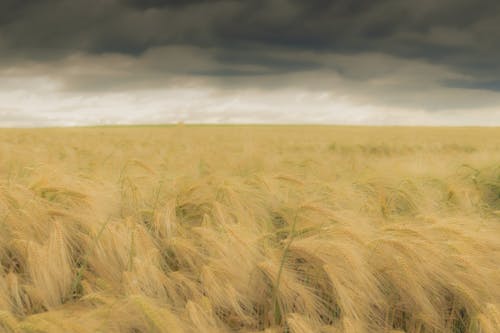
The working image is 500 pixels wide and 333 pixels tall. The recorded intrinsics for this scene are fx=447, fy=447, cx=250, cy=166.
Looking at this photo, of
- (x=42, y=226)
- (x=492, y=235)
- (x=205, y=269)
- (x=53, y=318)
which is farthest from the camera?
(x=42, y=226)

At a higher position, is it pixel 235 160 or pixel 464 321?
pixel 235 160

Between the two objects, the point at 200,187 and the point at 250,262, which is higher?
the point at 200,187

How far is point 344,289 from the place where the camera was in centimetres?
152

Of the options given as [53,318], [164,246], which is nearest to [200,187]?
[164,246]

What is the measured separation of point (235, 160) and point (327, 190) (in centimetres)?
211

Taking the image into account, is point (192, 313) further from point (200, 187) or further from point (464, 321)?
point (200, 187)

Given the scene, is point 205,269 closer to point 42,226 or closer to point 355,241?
point 355,241

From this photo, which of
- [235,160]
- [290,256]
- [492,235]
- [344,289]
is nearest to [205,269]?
[290,256]

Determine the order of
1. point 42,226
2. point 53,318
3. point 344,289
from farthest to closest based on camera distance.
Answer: point 42,226 < point 344,289 < point 53,318

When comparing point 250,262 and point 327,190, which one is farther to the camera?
point 327,190

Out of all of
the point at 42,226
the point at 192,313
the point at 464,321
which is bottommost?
the point at 464,321

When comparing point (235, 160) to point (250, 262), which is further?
point (235, 160)

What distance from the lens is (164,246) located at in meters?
2.01

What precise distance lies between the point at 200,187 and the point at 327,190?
773mm
